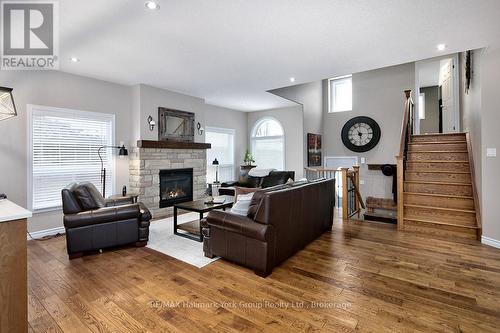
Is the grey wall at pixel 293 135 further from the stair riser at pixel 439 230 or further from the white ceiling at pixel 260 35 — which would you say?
the stair riser at pixel 439 230

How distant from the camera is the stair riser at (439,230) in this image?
388 cm

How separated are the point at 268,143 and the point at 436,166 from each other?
4484mm

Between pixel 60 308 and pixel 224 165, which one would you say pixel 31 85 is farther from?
pixel 224 165

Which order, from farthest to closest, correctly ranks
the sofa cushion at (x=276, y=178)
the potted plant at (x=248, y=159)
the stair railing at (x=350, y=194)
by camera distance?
the potted plant at (x=248, y=159), the sofa cushion at (x=276, y=178), the stair railing at (x=350, y=194)

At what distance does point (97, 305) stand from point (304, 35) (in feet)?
11.9

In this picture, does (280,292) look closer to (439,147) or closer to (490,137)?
(490,137)

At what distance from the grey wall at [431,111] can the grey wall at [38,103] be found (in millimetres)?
8973

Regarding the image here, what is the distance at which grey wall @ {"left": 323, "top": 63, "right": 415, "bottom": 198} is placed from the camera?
22.0 feet

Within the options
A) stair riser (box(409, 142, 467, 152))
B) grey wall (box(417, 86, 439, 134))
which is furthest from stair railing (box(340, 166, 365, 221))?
grey wall (box(417, 86, 439, 134))

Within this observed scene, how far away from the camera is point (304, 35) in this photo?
9.88ft

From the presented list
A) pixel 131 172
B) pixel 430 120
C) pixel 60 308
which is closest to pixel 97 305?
pixel 60 308

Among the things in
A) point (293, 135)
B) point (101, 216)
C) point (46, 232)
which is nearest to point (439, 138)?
point (293, 135)

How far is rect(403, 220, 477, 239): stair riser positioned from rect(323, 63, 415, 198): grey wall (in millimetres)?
2707

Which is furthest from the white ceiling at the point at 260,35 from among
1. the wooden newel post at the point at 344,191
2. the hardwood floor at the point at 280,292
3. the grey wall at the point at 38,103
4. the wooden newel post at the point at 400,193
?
the hardwood floor at the point at 280,292
